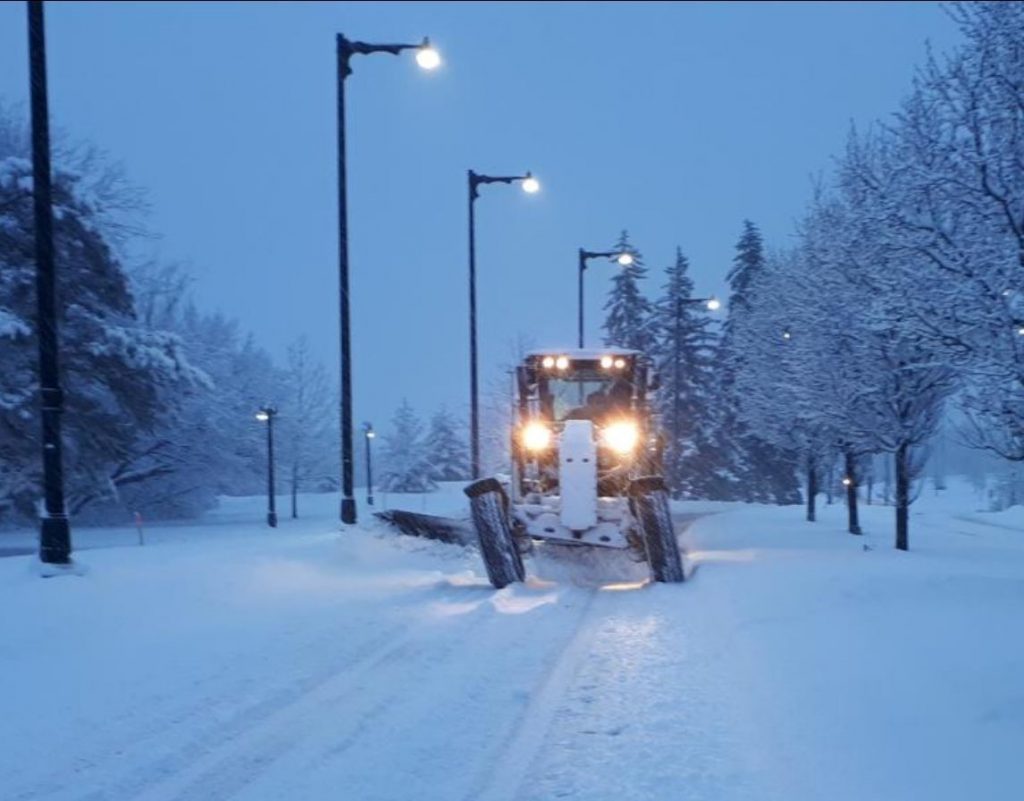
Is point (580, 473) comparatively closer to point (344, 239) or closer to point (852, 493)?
point (344, 239)

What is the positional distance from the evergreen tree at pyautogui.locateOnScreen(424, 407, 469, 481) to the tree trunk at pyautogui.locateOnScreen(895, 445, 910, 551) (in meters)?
62.3

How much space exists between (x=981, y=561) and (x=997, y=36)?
11.0 meters

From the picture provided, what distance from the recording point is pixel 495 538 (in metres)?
14.0

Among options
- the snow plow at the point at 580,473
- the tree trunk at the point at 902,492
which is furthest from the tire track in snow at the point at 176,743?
the tree trunk at the point at 902,492

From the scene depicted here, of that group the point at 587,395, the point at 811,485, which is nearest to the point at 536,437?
the point at 587,395

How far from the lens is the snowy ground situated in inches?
229

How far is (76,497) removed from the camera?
112 feet

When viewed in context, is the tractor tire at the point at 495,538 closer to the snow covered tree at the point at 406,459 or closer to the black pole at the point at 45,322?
the black pole at the point at 45,322

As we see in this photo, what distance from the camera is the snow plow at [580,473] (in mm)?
14086

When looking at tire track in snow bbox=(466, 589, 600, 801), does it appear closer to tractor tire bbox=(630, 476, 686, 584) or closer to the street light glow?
tractor tire bbox=(630, 476, 686, 584)

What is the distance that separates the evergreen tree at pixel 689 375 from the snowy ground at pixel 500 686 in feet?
141

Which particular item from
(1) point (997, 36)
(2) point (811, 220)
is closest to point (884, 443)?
(2) point (811, 220)

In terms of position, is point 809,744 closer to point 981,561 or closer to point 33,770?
point 33,770

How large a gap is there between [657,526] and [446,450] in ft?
225
